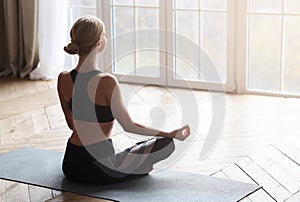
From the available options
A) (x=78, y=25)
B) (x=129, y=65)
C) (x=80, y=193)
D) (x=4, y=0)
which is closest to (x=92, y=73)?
(x=78, y=25)

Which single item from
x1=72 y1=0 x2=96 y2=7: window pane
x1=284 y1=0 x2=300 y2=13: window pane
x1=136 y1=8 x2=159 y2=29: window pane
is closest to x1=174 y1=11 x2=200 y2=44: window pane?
x1=136 y1=8 x2=159 y2=29: window pane

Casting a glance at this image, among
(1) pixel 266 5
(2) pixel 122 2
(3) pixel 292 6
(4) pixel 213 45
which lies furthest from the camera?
(2) pixel 122 2

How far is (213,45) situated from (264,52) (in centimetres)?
42

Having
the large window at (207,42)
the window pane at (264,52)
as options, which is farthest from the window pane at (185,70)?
the window pane at (264,52)

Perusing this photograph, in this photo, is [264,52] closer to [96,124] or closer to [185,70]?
[185,70]

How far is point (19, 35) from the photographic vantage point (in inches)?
242

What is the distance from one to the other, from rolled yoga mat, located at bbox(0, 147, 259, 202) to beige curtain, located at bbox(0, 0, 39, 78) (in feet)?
7.69

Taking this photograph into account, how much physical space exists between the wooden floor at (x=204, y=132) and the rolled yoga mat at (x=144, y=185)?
0.20 feet

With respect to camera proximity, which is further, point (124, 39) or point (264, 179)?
point (124, 39)

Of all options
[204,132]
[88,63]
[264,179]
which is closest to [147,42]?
[204,132]

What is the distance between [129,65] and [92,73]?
243 centimetres

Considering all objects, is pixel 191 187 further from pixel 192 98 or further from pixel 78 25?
pixel 192 98

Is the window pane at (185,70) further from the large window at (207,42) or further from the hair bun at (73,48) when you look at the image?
the hair bun at (73,48)

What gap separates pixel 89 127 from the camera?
346cm
